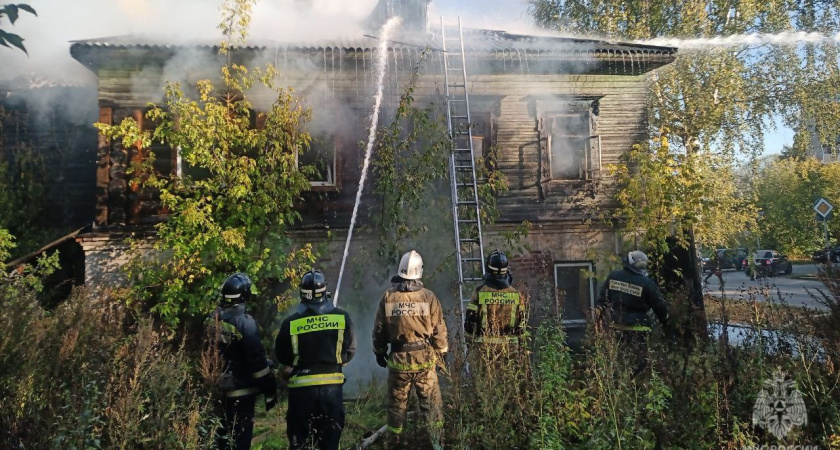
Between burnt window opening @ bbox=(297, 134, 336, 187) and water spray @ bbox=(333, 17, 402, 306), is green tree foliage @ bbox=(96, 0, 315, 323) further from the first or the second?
water spray @ bbox=(333, 17, 402, 306)

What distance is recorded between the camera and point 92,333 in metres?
4.29

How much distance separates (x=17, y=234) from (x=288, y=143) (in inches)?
212

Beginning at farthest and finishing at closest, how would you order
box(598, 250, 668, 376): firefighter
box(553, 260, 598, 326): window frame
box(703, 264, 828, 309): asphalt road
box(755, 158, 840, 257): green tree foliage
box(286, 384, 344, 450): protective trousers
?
box(755, 158, 840, 257): green tree foliage
box(703, 264, 828, 309): asphalt road
box(553, 260, 598, 326): window frame
box(598, 250, 668, 376): firefighter
box(286, 384, 344, 450): protective trousers

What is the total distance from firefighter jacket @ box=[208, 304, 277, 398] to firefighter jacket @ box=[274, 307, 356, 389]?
0.23 meters

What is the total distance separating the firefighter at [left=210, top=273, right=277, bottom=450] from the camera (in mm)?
4484

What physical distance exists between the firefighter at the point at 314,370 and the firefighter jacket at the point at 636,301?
3.34 m

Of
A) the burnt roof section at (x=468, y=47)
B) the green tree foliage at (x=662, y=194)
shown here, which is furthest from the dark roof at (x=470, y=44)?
the green tree foliage at (x=662, y=194)

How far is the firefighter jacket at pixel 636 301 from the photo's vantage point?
6.13 m

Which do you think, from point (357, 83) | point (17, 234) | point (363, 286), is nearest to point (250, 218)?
point (363, 286)

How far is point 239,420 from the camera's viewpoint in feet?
14.9

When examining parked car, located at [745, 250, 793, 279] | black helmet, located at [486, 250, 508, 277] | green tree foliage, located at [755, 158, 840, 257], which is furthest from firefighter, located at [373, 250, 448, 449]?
parked car, located at [745, 250, 793, 279]

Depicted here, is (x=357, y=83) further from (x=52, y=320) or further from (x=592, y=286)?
(x=52, y=320)

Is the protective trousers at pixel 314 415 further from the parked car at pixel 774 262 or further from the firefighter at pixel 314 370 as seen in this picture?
the parked car at pixel 774 262

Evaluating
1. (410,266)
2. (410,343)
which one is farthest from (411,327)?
(410,266)
